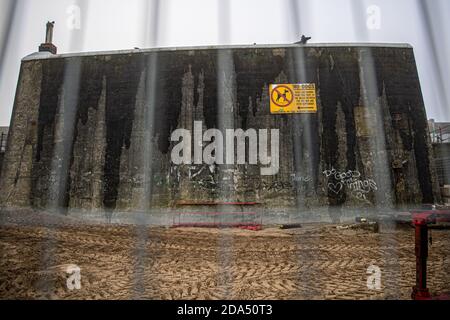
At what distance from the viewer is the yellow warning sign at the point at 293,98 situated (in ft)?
45.1

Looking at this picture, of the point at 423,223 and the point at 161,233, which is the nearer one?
the point at 423,223

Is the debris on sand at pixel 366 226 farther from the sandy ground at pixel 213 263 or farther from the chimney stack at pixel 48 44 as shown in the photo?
the chimney stack at pixel 48 44

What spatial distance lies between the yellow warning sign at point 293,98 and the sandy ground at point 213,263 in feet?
18.1

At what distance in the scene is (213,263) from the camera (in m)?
6.35

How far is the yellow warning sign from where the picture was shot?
45.1 ft

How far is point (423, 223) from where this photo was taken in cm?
330

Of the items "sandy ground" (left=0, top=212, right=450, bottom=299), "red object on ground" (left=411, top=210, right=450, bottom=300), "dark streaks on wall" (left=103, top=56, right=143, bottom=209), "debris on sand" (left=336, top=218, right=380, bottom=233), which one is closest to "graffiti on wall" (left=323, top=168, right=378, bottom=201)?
"debris on sand" (left=336, top=218, right=380, bottom=233)

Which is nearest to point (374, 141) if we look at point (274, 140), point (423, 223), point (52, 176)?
point (274, 140)

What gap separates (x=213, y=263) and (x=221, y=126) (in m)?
8.12

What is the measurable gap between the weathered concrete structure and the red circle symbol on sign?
39 cm

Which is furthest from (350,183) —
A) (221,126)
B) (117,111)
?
(117,111)

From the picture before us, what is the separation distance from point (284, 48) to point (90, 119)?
9.37m
